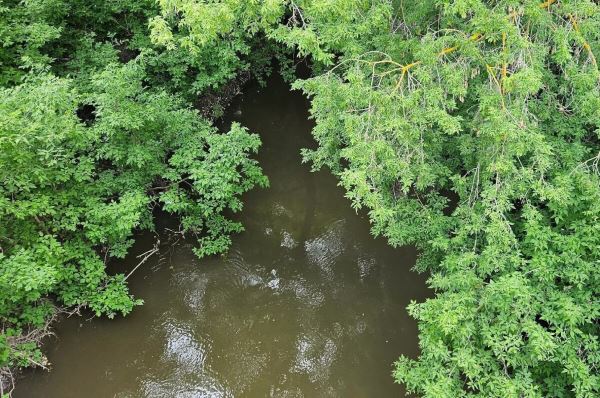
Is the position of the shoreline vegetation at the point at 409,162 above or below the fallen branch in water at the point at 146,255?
above

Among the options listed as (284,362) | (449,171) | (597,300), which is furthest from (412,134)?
(284,362)

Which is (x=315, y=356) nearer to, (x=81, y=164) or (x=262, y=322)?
(x=262, y=322)

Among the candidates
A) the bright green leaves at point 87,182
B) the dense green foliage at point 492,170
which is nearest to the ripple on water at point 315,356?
the dense green foliage at point 492,170

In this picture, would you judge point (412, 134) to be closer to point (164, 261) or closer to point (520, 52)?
point (520, 52)

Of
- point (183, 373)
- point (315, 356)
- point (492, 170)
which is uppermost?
point (492, 170)

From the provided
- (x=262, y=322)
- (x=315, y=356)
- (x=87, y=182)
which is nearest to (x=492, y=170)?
(x=315, y=356)

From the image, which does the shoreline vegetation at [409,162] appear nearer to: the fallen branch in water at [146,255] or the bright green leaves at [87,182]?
the bright green leaves at [87,182]
